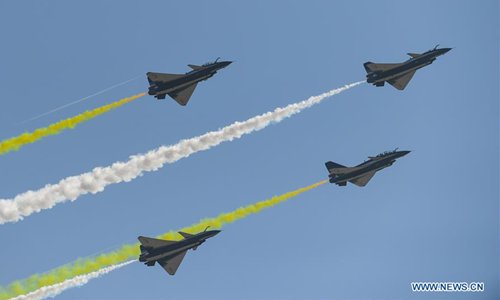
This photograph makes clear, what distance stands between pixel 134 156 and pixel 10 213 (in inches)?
666

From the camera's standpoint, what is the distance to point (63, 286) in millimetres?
105125

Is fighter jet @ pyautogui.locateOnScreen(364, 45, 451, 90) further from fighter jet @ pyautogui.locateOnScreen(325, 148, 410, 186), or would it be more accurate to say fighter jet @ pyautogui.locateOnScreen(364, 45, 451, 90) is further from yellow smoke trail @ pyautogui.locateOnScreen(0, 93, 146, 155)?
yellow smoke trail @ pyautogui.locateOnScreen(0, 93, 146, 155)

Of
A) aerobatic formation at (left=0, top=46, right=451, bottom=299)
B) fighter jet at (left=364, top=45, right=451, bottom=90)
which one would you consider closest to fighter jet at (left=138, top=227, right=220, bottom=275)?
aerobatic formation at (left=0, top=46, right=451, bottom=299)

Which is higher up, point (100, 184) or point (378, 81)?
point (378, 81)

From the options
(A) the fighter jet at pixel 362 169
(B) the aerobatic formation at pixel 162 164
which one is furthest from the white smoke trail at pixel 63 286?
(A) the fighter jet at pixel 362 169

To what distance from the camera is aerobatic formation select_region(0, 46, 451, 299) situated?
4142 inches

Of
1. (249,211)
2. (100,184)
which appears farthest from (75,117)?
(249,211)

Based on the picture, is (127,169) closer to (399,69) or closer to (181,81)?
(181,81)

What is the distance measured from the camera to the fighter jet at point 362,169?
383ft

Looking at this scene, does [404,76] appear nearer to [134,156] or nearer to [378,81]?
[378,81]

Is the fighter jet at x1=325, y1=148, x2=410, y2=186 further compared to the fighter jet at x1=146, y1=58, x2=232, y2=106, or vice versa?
the fighter jet at x1=325, y1=148, x2=410, y2=186

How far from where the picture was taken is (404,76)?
121 meters

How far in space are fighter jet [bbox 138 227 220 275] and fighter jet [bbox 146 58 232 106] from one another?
16.9 metres

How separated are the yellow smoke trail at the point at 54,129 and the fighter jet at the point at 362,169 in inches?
1059
